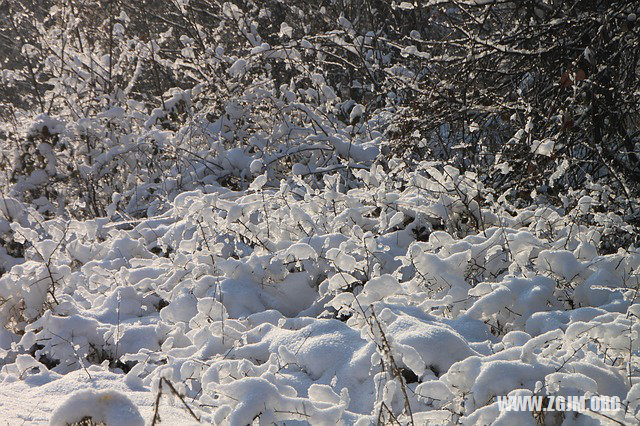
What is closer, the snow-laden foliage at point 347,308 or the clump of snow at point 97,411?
the clump of snow at point 97,411

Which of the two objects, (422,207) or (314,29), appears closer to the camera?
(422,207)

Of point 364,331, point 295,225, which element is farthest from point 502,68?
point 364,331

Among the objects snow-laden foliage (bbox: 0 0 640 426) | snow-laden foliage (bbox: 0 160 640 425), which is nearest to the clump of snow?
snow-laden foliage (bbox: 0 0 640 426)

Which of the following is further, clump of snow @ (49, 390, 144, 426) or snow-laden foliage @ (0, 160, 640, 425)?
snow-laden foliage @ (0, 160, 640, 425)

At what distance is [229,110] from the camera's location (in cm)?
712

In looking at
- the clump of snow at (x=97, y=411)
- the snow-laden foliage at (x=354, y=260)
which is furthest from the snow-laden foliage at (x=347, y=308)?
the clump of snow at (x=97, y=411)

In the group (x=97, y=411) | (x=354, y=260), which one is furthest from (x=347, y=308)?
(x=97, y=411)

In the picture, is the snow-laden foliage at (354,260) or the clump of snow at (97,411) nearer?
the clump of snow at (97,411)

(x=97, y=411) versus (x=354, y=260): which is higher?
(x=354, y=260)

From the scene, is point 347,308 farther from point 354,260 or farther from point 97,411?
point 97,411

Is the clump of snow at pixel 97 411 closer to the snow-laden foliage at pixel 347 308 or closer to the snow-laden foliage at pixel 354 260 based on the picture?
the snow-laden foliage at pixel 354 260

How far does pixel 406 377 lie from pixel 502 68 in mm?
2904

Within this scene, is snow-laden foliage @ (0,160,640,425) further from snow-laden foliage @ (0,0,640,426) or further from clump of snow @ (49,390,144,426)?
clump of snow @ (49,390,144,426)

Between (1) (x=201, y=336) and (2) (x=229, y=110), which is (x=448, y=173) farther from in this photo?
(2) (x=229, y=110)
